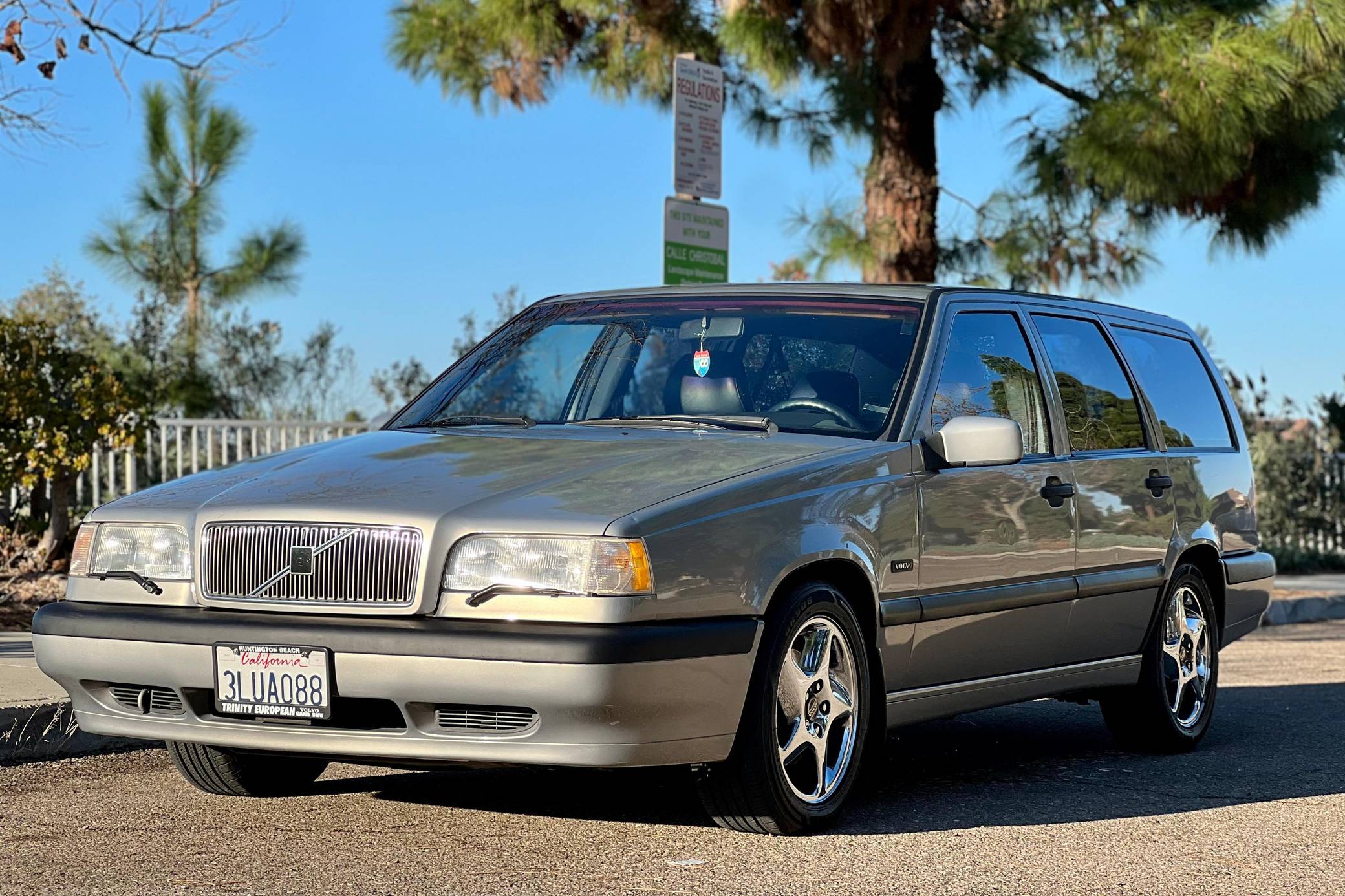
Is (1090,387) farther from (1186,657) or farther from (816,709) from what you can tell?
(816,709)

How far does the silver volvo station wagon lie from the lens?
4699 mm

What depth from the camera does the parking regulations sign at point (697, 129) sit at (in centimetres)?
1080

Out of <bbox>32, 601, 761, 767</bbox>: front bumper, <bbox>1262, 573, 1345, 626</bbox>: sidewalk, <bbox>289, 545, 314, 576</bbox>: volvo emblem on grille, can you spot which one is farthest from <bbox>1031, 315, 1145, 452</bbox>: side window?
<bbox>1262, 573, 1345, 626</bbox>: sidewalk

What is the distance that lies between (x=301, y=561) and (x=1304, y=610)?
11511 mm

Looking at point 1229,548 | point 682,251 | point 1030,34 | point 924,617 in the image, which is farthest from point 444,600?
point 1030,34

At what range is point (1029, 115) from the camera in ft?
51.1

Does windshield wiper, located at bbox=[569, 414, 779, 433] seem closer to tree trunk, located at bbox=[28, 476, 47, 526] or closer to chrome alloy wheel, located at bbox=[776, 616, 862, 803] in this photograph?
chrome alloy wheel, located at bbox=[776, 616, 862, 803]

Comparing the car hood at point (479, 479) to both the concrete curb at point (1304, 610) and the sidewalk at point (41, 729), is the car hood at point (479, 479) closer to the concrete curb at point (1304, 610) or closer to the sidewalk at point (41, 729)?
the sidewalk at point (41, 729)

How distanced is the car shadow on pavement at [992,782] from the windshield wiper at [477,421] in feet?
3.68

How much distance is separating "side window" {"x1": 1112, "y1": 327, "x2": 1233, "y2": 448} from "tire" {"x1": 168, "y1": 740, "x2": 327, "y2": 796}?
3633 mm

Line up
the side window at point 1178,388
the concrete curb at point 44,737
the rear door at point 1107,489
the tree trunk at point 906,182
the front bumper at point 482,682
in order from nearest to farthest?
the front bumper at point 482,682, the concrete curb at point 44,737, the rear door at point 1107,489, the side window at point 1178,388, the tree trunk at point 906,182

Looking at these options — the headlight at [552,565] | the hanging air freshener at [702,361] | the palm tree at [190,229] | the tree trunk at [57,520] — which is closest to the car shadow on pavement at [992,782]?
the headlight at [552,565]

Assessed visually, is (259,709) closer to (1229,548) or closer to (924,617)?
(924,617)

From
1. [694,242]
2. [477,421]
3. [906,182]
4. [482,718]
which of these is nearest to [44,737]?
[477,421]
